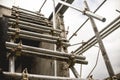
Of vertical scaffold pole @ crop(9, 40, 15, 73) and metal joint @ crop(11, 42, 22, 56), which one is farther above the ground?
metal joint @ crop(11, 42, 22, 56)

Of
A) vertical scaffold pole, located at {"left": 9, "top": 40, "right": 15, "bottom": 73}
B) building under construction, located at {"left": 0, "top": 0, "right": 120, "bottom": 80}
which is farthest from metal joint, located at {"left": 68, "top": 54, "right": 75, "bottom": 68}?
vertical scaffold pole, located at {"left": 9, "top": 40, "right": 15, "bottom": 73}

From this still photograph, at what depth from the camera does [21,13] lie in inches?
290

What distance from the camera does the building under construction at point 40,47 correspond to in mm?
3816

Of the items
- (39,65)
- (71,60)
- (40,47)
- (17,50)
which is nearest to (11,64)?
(17,50)

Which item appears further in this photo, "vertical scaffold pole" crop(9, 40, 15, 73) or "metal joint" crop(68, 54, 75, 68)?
"metal joint" crop(68, 54, 75, 68)

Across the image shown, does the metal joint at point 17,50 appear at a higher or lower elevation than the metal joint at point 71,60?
higher

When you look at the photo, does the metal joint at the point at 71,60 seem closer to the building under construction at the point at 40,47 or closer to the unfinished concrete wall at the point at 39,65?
the building under construction at the point at 40,47

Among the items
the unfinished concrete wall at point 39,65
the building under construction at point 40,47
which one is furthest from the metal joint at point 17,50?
the unfinished concrete wall at point 39,65

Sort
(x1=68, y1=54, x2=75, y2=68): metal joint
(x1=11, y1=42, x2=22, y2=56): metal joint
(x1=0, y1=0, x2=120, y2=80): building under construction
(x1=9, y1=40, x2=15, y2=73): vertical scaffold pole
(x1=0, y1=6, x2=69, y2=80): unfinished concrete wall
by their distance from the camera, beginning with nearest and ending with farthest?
1. (x1=0, y1=0, x2=120, y2=80): building under construction
2. (x1=9, y1=40, x2=15, y2=73): vertical scaffold pole
3. (x1=11, y1=42, x2=22, y2=56): metal joint
4. (x1=68, y1=54, x2=75, y2=68): metal joint
5. (x1=0, y1=6, x2=69, y2=80): unfinished concrete wall

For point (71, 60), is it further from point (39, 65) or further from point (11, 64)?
point (39, 65)

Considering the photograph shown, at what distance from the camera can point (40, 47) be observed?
675 cm

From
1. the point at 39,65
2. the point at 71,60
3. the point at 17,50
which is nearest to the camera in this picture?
the point at 17,50

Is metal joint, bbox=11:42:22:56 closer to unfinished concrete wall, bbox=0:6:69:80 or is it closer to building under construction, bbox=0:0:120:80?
building under construction, bbox=0:0:120:80

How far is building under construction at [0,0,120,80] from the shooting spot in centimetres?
382
